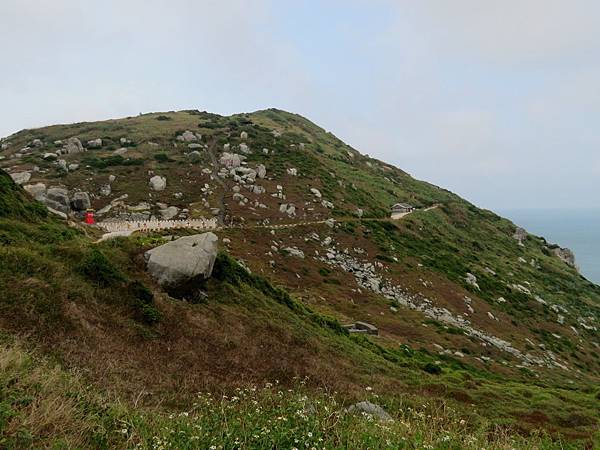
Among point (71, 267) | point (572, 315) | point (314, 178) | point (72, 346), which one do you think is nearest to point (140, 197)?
point (314, 178)

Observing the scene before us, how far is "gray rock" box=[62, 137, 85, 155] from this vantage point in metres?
88.7

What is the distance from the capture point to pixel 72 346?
13.4 metres

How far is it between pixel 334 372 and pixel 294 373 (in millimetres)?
2790

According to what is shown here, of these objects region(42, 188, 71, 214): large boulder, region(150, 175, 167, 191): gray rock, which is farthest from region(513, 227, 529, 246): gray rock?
region(42, 188, 71, 214): large boulder

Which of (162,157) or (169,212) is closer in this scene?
(169,212)

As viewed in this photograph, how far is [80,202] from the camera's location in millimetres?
59344

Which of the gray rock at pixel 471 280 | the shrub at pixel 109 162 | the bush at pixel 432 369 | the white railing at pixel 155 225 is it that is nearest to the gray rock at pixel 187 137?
the shrub at pixel 109 162

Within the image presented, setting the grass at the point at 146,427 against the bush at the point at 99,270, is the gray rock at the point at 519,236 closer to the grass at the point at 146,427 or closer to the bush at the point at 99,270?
the bush at the point at 99,270

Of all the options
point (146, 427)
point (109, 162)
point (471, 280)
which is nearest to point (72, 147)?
point (109, 162)

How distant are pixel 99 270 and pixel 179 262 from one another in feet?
14.0

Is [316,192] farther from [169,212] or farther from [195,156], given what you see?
[169,212]

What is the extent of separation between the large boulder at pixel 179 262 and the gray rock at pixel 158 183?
50080mm

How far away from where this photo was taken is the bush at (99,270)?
1845 cm

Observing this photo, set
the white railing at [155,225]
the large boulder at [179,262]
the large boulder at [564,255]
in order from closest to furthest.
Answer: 1. the large boulder at [179,262]
2. the white railing at [155,225]
3. the large boulder at [564,255]
